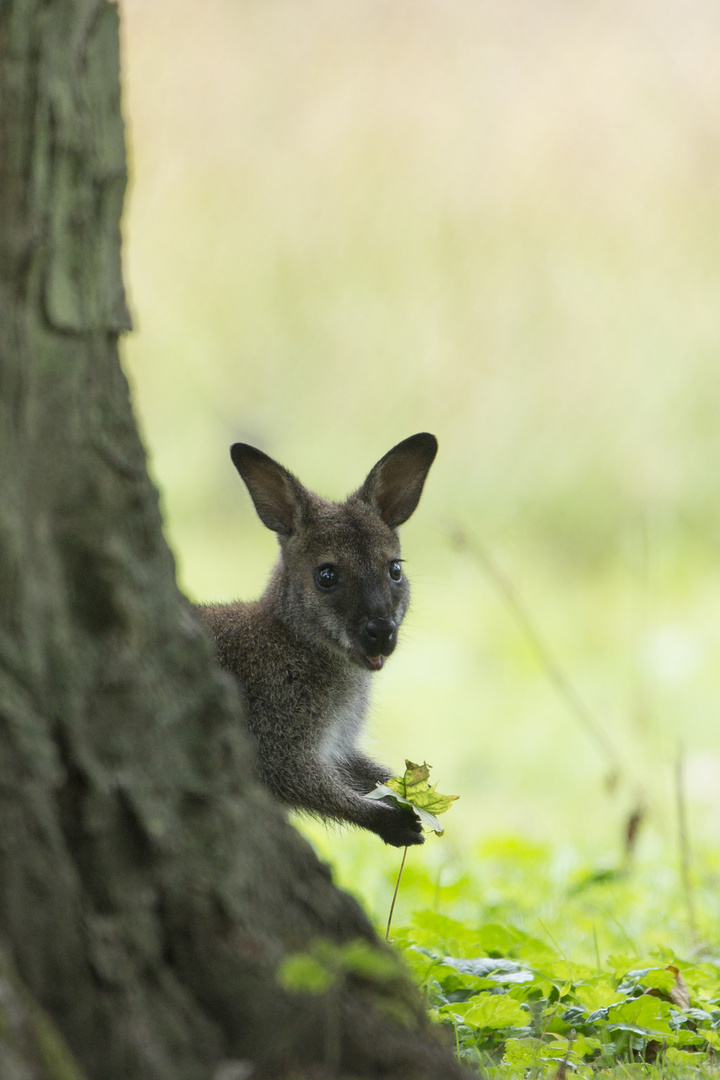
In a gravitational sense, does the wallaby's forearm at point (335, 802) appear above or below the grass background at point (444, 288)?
below

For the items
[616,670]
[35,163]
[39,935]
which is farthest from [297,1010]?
[616,670]

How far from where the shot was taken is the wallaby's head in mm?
4191

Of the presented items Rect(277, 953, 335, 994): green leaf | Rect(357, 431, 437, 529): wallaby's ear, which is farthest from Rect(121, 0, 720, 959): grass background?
Rect(277, 953, 335, 994): green leaf

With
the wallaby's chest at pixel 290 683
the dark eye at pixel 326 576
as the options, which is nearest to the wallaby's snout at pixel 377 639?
the wallaby's chest at pixel 290 683

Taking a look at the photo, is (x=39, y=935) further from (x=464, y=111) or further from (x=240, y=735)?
(x=464, y=111)

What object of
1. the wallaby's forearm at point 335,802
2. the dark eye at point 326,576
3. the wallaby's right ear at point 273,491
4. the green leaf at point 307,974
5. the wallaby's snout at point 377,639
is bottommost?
the green leaf at point 307,974

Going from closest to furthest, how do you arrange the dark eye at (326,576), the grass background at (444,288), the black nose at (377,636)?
the black nose at (377,636) < the dark eye at (326,576) < the grass background at (444,288)

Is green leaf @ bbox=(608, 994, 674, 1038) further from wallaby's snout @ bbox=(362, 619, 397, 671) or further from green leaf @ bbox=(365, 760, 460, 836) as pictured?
wallaby's snout @ bbox=(362, 619, 397, 671)

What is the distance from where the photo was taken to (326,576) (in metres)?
4.34

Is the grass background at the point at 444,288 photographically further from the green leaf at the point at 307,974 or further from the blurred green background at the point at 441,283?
the green leaf at the point at 307,974

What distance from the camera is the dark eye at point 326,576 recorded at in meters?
4.33

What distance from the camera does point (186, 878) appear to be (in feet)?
7.09

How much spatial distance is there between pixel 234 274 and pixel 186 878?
10.2 metres

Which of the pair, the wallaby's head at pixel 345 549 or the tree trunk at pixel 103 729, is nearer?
the tree trunk at pixel 103 729
